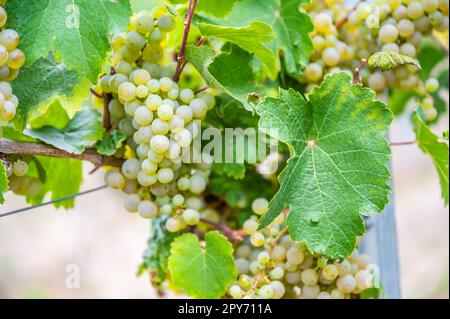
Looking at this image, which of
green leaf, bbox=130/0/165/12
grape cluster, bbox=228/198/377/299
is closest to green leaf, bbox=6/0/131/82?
green leaf, bbox=130/0/165/12

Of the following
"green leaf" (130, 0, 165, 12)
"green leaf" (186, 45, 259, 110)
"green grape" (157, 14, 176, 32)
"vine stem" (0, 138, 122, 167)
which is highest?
"green leaf" (130, 0, 165, 12)

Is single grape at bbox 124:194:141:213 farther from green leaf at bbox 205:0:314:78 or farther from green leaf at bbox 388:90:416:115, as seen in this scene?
green leaf at bbox 388:90:416:115

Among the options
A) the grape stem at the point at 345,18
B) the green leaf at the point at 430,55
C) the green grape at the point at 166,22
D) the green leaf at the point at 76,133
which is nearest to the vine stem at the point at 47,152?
the green leaf at the point at 76,133

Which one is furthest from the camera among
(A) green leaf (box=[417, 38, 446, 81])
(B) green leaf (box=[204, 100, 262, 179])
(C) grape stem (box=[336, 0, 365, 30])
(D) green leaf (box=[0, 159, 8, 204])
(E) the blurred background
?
(E) the blurred background

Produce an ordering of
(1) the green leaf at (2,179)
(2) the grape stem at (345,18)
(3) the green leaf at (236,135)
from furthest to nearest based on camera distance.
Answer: (2) the grape stem at (345,18) → (3) the green leaf at (236,135) → (1) the green leaf at (2,179)

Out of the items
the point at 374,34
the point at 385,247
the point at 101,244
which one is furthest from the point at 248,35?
the point at 101,244

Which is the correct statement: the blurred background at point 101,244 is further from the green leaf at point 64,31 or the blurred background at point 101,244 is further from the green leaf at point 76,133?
the green leaf at point 64,31

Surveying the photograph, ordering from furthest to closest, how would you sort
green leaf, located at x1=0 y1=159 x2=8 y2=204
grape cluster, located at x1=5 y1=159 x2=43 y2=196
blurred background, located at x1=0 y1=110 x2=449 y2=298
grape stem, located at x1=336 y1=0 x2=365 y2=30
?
blurred background, located at x1=0 y1=110 x2=449 y2=298
grape stem, located at x1=336 y1=0 x2=365 y2=30
grape cluster, located at x1=5 y1=159 x2=43 y2=196
green leaf, located at x1=0 y1=159 x2=8 y2=204

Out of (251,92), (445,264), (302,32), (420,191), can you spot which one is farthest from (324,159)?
(420,191)
